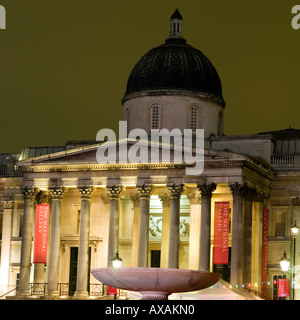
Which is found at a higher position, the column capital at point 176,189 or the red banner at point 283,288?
the column capital at point 176,189

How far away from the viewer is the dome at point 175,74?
8631cm

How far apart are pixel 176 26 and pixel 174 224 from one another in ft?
68.7

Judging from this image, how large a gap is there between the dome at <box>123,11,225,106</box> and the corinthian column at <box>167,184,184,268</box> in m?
11.5

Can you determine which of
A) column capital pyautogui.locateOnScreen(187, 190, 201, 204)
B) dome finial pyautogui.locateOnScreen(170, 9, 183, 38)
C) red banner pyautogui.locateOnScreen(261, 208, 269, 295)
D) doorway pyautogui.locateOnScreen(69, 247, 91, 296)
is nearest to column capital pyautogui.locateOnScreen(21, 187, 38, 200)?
doorway pyautogui.locateOnScreen(69, 247, 91, 296)

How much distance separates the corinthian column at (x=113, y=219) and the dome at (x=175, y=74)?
35.2 ft

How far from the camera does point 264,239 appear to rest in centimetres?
8094

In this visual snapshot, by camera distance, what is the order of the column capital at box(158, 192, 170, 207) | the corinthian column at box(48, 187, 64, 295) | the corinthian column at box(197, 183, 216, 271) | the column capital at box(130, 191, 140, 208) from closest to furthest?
the corinthian column at box(197, 183, 216, 271) → the corinthian column at box(48, 187, 64, 295) → the column capital at box(158, 192, 170, 207) → the column capital at box(130, 191, 140, 208)

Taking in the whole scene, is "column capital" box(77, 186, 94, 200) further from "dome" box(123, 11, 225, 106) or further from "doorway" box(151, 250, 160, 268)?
"dome" box(123, 11, 225, 106)

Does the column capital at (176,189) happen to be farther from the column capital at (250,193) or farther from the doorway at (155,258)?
the doorway at (155,258)

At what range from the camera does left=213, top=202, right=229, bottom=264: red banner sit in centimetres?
7700

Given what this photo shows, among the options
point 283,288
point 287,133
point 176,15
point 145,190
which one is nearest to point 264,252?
point 283,288

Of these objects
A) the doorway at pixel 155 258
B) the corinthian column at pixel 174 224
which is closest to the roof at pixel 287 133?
the doorway at pixel 155 258

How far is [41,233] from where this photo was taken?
8250 cm

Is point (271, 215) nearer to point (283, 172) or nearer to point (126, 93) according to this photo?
point (283, 172)
